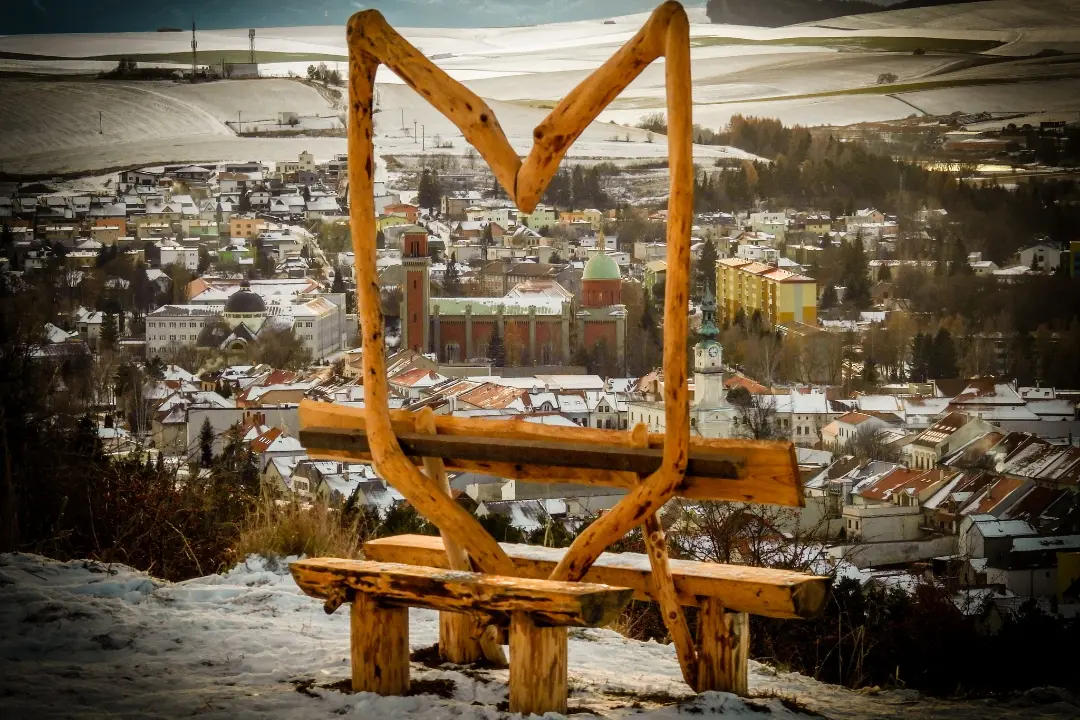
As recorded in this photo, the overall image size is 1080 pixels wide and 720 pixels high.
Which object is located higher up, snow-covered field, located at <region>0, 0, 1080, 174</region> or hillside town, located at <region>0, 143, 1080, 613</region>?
snow-covered field, located at <region>0, 0, 1080, 174</region>

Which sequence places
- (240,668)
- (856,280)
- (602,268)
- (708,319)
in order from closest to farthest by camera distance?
(240,668), (708,319), (856,280), (602,268)

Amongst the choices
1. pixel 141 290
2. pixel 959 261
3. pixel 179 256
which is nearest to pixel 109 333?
pixel 141 290

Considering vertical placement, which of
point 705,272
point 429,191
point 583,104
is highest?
point 429,191

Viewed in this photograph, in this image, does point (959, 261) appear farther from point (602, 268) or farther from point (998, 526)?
point (602, 268)

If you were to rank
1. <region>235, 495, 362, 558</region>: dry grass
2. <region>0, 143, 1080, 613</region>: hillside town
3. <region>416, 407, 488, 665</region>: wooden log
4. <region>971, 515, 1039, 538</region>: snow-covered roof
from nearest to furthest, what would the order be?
<region>416, 407, 488, 665</region>: wooden log < <region>235, 495, 362, 558</region>: dry grass < <region>971, 515, 1039, 538</region>: snow-covered roof < <region>0, 143, 1080, 613</region>: hillside town

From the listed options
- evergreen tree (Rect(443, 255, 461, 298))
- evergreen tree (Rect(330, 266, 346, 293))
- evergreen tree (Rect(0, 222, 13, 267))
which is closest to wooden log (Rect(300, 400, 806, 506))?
evergreen tree (Rect(0, 222, 13, 267))

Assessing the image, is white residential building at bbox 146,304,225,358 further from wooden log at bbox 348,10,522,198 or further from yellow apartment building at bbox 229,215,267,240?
wooden log at bbox 348,10,522,198

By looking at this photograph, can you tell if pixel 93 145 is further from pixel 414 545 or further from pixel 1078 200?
pixel 414 545
